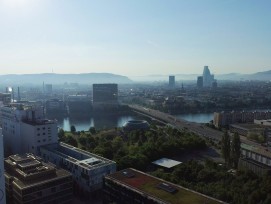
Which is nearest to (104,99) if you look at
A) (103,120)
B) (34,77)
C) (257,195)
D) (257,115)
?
(103,120)

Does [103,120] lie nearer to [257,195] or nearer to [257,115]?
[257,115]

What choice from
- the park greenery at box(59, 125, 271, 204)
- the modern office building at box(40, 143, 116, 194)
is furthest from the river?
the modern office building at box(40, 143, 116, 194)

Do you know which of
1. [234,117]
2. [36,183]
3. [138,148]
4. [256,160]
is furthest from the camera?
[234,117]

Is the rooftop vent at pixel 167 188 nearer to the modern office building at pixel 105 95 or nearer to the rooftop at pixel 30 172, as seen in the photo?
the rooftop at pixel 30 172

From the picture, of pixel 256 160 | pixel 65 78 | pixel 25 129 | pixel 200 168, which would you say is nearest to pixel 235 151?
pixel 256 160

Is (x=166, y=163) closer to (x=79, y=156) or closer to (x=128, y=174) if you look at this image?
(x=79, y=156)

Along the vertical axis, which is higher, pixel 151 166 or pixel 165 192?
pixel 165 192
